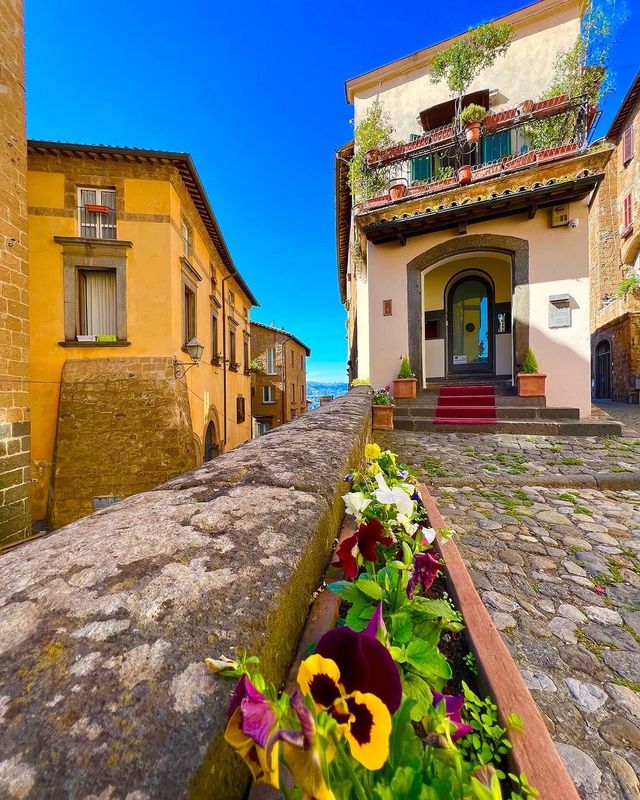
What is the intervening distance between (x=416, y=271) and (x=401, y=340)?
6.07 ft

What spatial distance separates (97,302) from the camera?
859 centimetres

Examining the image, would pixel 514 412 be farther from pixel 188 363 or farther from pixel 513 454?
pixel 188 363

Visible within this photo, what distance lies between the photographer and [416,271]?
890cm

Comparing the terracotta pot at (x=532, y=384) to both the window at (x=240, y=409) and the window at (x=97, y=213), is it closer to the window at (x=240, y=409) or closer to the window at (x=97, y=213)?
the window at (x=97, y=213)

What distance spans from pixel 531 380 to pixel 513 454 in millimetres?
2904

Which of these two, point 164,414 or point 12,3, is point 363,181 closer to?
point 12,3

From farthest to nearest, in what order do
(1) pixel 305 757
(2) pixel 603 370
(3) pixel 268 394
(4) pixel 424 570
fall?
(3) pixel 268 394
(2) pixel 603 370
(4) pixel 424 570
(1) pixel 305 757

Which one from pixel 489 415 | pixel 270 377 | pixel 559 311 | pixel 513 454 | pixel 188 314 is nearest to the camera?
pixel 513 454

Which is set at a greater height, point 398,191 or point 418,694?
point 398,191

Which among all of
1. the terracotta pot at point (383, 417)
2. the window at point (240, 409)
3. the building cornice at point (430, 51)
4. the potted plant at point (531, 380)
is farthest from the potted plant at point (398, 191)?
the window at point (240, 409)

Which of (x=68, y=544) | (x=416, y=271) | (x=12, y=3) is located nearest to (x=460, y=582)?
(x=68, y=544)

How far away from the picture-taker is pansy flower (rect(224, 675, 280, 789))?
424 mm

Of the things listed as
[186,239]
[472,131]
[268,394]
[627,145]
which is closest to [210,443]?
[186,239]

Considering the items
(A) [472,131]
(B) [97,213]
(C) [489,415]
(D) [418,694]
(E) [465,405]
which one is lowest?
(D) [418,694]
